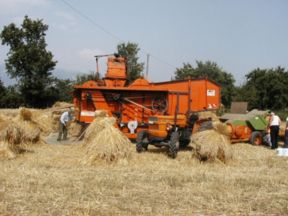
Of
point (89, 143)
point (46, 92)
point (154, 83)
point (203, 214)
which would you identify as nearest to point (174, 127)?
→ point (89, 143)

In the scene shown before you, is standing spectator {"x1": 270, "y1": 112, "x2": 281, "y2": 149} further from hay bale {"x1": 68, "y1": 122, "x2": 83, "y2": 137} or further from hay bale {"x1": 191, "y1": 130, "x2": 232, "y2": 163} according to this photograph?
hay bale {"x1": 68, "y1": 122, "x2": 83, "y2": 137}

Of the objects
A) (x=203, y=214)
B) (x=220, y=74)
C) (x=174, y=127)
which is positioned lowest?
(x=203, y=214)

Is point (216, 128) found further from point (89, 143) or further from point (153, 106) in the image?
point (153, 106)

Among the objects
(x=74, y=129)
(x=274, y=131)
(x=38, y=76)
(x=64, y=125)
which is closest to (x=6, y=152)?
(x=64, y=125)

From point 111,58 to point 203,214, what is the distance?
13.6 metres

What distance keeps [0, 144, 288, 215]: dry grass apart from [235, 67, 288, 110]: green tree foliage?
34.9 metres

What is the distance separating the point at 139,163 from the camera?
1262 cm

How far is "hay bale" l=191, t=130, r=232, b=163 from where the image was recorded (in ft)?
42.1

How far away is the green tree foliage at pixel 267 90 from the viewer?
47441mm

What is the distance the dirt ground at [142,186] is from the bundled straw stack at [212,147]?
255mm

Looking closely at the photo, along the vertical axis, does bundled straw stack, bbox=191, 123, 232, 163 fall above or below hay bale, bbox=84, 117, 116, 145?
below

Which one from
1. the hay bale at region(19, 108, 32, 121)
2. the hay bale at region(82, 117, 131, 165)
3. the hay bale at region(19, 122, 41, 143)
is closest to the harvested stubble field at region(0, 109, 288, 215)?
the hay bale at region(82, 117, 131, 165)

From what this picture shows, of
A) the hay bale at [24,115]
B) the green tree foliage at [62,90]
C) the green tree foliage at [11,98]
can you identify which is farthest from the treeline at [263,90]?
the hay bale at [24,115]

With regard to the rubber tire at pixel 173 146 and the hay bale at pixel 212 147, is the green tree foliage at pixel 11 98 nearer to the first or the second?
A: the rubber tire at pixel 173 146
